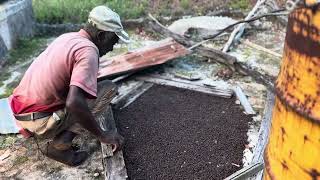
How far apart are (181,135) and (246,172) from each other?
107 cm

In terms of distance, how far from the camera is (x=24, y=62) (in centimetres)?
677

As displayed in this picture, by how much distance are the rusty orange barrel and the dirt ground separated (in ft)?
7.36

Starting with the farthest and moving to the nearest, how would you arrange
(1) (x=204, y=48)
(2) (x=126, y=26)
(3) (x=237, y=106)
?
(2) (x=126, y=26) → (1) (x=204, y=48) → (3) (x=237, y=106)

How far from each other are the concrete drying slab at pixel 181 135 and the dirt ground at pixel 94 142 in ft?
0.72

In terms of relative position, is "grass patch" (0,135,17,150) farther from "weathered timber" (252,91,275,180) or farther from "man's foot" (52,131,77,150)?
"weathered timber" (252,91,275,180)

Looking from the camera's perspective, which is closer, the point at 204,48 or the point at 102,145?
the point at 102,145

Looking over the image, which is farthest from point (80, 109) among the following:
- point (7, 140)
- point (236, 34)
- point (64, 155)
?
point (236, 34)

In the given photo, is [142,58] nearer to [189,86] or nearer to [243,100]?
[189,86]

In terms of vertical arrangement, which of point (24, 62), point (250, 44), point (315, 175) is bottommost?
point (24, 62)

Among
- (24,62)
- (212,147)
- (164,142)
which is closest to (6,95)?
(24,62)

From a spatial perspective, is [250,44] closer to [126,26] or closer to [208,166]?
[126,26]

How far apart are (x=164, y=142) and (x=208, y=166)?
611 mm

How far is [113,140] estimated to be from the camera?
3951 millimetres

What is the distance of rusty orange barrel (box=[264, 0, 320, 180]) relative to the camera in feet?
5.38
